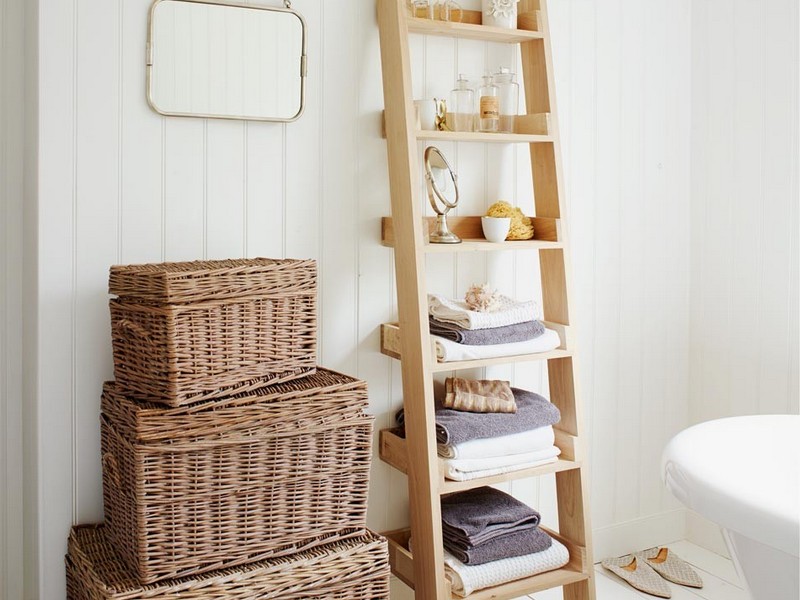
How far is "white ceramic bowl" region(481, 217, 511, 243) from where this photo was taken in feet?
7.06

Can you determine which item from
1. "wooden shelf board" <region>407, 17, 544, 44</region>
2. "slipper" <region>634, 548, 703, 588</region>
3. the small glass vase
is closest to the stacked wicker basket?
"wooden shelf board" <region>407, 17, 544, 44</region>

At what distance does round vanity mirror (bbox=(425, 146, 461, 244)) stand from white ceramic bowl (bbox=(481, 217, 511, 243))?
8 cm

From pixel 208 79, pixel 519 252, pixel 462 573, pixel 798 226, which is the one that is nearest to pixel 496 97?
pixel 519 252

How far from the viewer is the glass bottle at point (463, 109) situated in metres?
2.19

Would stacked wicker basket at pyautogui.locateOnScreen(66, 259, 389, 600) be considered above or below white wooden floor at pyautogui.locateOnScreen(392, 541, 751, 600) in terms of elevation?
above

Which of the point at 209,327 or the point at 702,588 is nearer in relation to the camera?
the point at 209,327

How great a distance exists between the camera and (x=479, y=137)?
2113 mm

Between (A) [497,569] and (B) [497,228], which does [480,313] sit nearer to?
(B) [497,228]

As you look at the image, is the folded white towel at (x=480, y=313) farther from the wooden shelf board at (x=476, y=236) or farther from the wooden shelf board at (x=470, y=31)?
the wooden shelf board at (x=470, y=31)

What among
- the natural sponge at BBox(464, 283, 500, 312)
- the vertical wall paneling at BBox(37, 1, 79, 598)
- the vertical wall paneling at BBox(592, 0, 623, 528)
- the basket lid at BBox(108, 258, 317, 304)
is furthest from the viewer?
the vertical wall paneling at BBox(592, 0, 623, 528)

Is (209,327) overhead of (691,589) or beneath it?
overhead

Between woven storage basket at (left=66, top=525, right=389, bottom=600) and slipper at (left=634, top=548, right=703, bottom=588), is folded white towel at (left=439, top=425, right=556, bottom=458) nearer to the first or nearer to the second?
woven storage basket at (left=66, top=525, right=389, bottom=600)

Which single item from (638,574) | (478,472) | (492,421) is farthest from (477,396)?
Answer: (638,574)

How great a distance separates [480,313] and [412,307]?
176 mm
